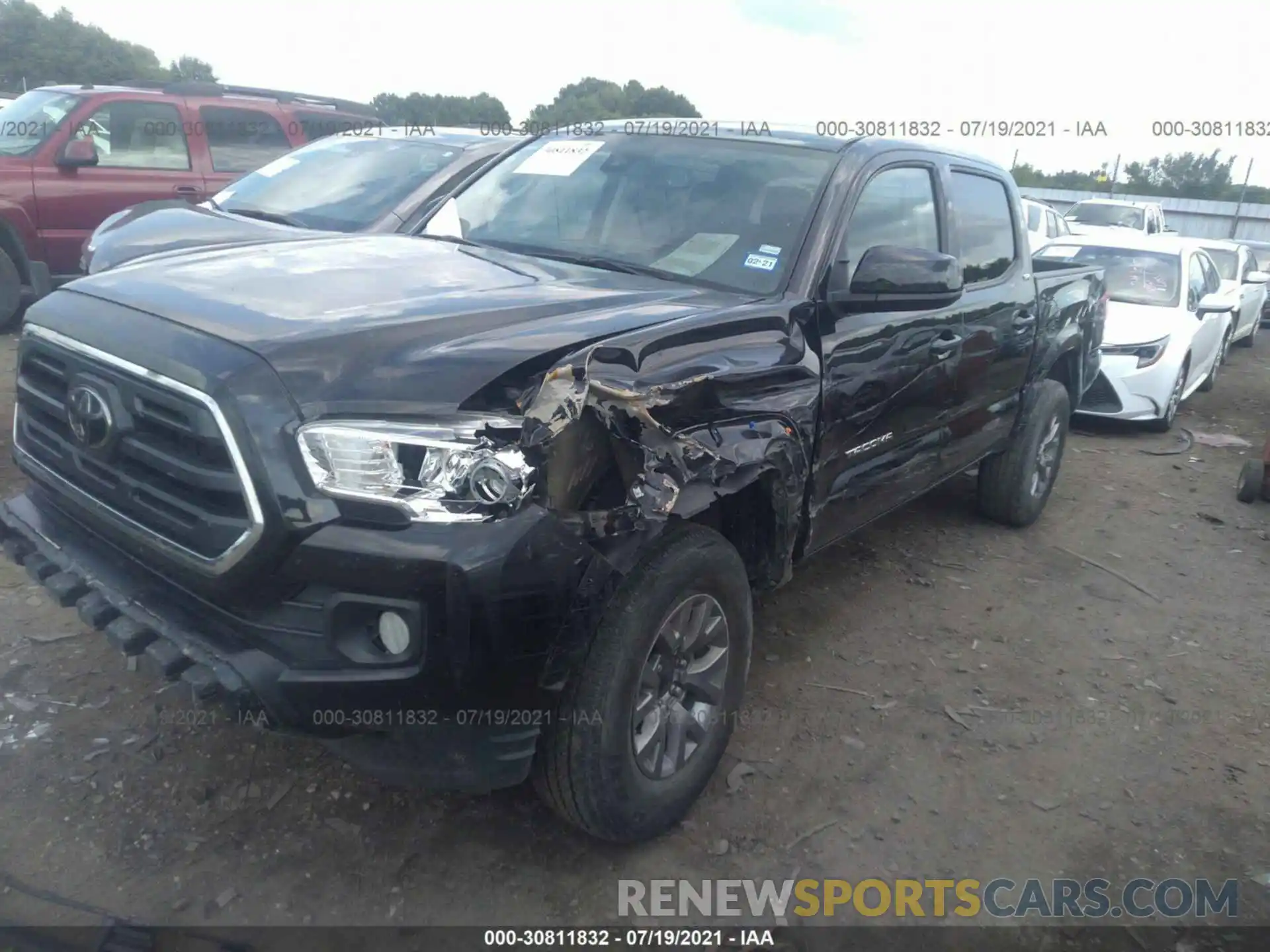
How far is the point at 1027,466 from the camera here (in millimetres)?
5223

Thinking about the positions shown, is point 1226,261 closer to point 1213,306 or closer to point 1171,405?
point 1213,306

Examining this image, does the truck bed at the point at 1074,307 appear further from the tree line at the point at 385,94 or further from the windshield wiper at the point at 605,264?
the tree line at the point at 385,94

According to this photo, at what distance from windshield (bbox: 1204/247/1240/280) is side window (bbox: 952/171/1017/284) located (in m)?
9.98

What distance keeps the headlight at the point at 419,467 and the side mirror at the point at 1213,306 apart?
26.1ft

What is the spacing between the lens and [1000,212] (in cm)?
467

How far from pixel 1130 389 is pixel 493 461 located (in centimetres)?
724

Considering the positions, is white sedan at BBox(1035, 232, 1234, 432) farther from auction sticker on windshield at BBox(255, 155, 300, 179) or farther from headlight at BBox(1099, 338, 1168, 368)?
auction sticker on windshield at BBox(255, 155, 300, 179)

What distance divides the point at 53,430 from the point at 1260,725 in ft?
13.8

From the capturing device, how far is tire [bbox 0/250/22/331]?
24.8ft

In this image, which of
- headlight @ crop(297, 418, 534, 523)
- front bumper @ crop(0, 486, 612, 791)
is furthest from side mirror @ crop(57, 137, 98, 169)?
headlight @ crop(297, 418, 534, 523)

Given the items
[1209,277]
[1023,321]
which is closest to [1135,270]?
[1209,277]

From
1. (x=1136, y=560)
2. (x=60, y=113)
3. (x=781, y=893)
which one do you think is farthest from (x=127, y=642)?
(x=60, y=113)

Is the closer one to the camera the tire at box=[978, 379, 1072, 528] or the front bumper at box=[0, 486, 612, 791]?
the front bumper at box=[0, 486, 612, 791]

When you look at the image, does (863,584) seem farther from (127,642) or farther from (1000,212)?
(127,642)
